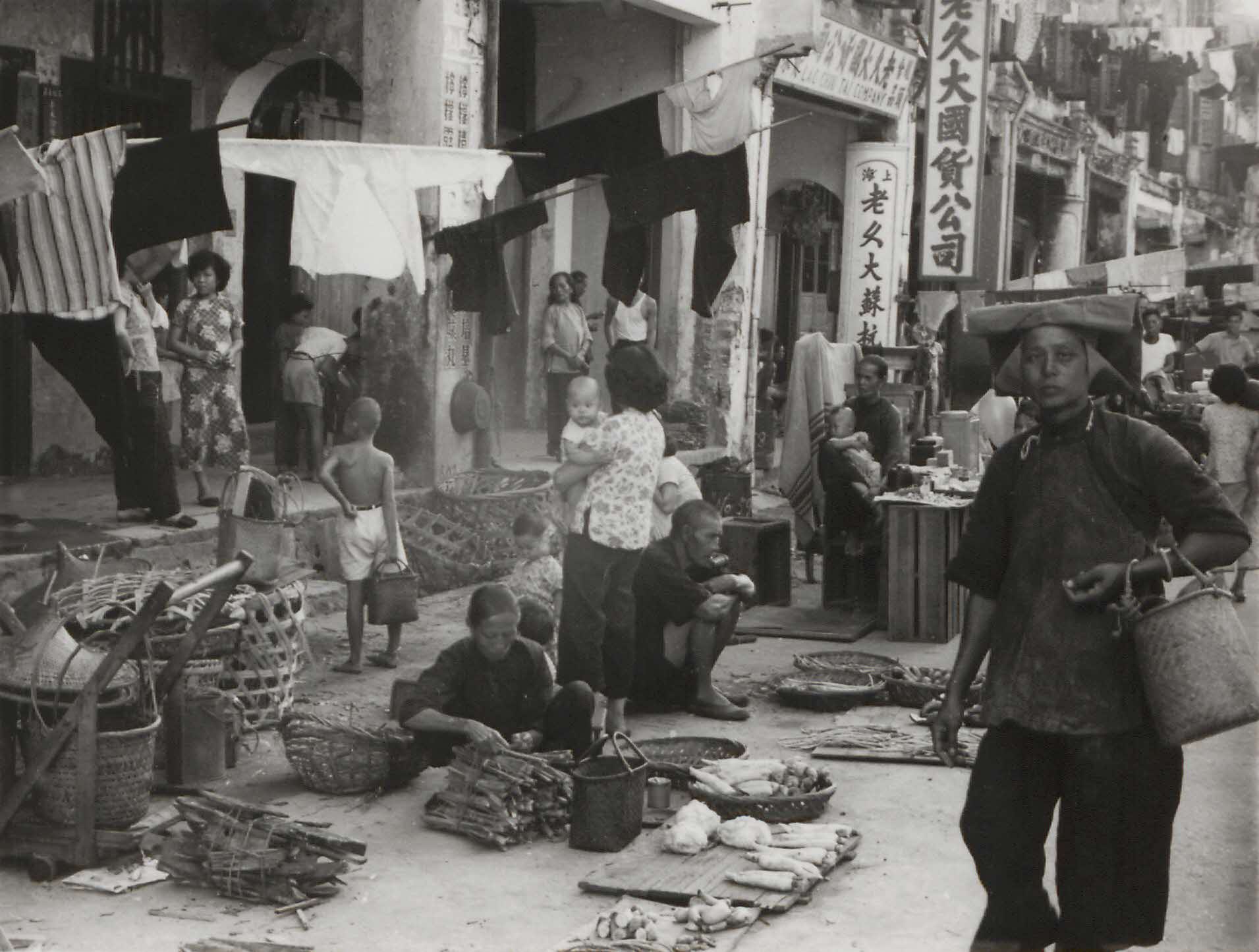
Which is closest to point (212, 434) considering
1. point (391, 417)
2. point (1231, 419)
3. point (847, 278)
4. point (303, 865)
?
point (391, 417)

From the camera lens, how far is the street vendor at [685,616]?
26.0 feet

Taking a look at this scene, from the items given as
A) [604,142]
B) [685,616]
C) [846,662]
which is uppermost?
[604,142]

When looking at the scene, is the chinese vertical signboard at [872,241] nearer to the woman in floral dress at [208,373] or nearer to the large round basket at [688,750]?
the woman in floral dress at [208,373]

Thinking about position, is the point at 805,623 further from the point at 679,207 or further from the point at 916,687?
the point at 679,207

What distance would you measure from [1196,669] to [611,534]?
3722 millimetres

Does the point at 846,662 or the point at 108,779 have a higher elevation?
the point at 108,779

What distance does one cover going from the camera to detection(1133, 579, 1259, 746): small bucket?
3.80 metres

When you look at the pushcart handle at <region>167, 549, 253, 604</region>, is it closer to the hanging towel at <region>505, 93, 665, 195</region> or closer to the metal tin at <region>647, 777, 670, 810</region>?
the metal tin at <region>647, 777, 670, 810</region>

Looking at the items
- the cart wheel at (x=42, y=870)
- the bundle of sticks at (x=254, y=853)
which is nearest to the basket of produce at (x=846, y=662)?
the bundle of sticks at (x=254, y=853)

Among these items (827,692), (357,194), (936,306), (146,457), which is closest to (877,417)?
(827,692)

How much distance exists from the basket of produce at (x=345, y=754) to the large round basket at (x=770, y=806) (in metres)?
1.20

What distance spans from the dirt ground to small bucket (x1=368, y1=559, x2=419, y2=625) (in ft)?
3.41

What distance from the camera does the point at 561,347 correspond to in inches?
592

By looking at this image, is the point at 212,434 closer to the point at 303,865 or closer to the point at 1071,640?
the point at 303,865
